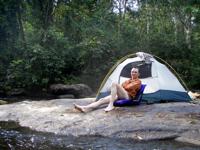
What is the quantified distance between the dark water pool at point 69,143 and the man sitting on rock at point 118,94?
173 centimetres

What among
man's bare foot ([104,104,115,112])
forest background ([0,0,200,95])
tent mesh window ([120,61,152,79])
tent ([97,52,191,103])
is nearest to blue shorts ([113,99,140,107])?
man's bare foot ([104,104,115,112])

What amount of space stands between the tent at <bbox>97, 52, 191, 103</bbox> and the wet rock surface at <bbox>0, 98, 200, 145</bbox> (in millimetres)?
611

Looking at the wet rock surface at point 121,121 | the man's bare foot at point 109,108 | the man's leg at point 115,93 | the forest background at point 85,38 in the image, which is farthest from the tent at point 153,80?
the forest background at point 85,38

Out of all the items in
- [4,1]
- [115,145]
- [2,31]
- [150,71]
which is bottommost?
[115,145]

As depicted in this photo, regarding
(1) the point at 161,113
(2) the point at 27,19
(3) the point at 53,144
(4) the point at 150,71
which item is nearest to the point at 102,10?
(2) the point at 27,19

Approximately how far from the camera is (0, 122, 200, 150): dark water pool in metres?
7.54

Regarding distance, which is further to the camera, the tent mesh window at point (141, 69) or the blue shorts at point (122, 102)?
the tent mesh window at point (141, 69)

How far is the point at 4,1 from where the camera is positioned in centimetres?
2231

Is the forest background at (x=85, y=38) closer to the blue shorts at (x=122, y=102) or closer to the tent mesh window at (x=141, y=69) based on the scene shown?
the tent mesh window at (x=141, y=69)

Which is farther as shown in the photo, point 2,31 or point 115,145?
point 2,31

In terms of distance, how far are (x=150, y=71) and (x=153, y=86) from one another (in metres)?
0.60

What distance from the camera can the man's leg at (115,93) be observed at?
33.0ft

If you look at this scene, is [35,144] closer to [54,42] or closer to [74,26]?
[54,42]

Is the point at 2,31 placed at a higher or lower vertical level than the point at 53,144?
higher
